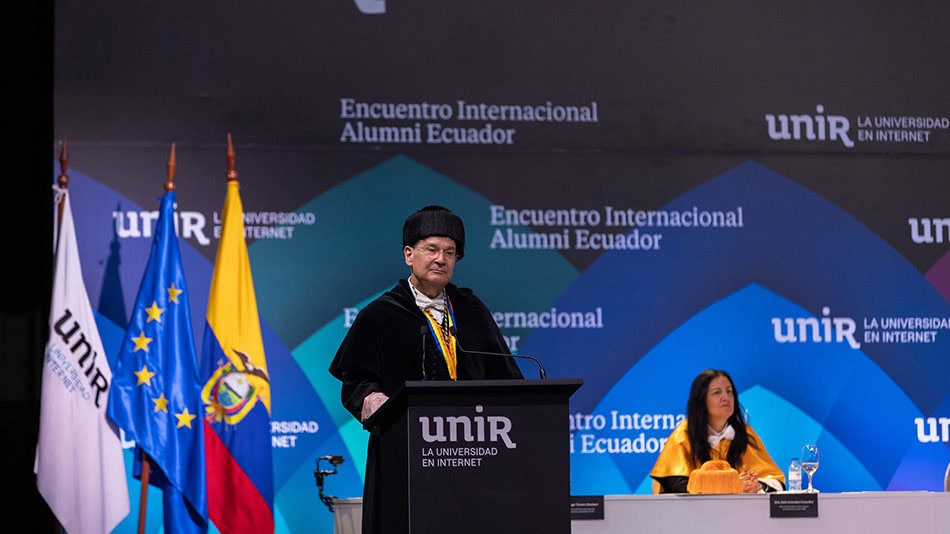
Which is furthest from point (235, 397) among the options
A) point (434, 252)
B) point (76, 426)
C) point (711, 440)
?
point (711, 440)

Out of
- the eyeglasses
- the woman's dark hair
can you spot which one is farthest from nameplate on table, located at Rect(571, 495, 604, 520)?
the woman's dark hair

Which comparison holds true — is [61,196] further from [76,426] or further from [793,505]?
[793,505]

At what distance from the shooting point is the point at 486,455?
302cm

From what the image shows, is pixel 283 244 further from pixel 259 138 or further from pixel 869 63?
pixel 869 63

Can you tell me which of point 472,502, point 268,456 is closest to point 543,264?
point 268,456

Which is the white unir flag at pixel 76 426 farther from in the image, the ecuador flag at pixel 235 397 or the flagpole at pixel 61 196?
the ecuador flag at pixel 235 397

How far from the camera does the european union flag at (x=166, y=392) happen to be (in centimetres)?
536

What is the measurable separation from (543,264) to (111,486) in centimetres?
250

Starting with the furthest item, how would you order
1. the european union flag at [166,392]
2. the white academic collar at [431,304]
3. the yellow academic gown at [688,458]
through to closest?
1. the yellow academic gown at [688,458]
2. the european union flag at [166,392]
3. the white academic collar at [431,304]

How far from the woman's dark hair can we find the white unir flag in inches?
108

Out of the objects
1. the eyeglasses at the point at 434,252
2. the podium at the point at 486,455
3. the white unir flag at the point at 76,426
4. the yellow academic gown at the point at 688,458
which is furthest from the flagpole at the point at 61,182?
the podium at the point at 486,455

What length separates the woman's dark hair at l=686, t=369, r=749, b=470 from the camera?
571cm

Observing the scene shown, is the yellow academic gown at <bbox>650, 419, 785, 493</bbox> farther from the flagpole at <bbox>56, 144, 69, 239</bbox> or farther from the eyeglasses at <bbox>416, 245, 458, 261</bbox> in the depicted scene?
the flagpole at <bbox>56, 144, 69, 239</bbox>

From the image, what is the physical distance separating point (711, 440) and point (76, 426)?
3061mm
